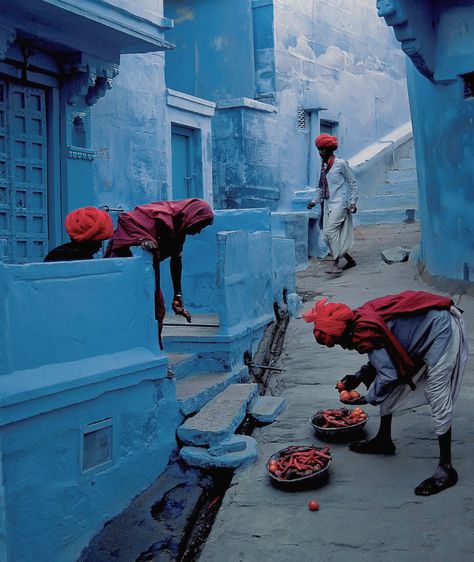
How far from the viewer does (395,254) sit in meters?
10.6

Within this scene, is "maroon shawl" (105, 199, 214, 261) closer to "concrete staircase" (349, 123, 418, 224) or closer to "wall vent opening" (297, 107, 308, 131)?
"concrete staircase" (349, 123, 418, 224)

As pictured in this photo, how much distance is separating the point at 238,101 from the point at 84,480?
29.7 feet

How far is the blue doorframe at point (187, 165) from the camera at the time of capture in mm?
10594

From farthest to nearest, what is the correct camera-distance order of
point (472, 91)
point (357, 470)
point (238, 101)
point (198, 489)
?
1. point (238, 101)
2. point (472, 91)
3. point (198, 489)
4. point (357, 470)

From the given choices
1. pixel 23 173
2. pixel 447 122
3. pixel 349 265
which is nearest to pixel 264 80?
pixel 349 265

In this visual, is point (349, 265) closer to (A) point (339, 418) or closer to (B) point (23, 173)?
(B) point (23, 173)

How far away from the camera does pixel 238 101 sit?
12477mm

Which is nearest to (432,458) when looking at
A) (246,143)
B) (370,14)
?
(246,143)

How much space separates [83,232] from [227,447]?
173cm

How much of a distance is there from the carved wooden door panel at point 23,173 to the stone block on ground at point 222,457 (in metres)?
2.97

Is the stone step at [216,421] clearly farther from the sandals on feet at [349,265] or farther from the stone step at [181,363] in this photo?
the sandals on feet at [349,265]

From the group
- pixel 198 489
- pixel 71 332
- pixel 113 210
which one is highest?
pixel 113 210

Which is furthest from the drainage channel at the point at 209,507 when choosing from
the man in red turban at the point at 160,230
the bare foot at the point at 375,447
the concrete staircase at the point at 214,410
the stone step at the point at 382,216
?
the stone step at the point at 382,216

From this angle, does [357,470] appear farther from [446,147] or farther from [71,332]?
[446,147]
